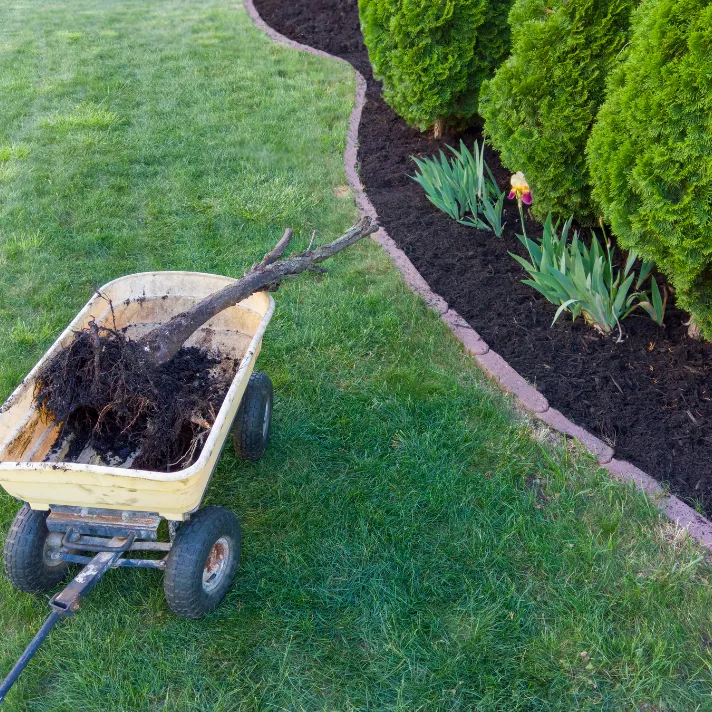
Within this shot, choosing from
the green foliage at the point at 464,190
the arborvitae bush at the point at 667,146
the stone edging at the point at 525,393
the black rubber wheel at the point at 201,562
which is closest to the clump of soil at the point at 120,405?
the black rubber wheel at the point at 201,562

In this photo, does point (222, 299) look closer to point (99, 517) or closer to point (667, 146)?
point (99, 517)

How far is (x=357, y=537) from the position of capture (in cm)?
290

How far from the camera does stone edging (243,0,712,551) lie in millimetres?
2865

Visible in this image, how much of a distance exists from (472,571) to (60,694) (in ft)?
5.23

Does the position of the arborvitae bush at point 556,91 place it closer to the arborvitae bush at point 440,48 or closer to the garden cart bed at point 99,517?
the arborvitae bush at point 440,48

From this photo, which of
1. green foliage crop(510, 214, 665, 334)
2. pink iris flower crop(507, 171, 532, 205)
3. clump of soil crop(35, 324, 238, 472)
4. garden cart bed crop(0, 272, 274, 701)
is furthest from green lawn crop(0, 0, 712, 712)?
pink iris flower crop(507, 171, 532, 205)

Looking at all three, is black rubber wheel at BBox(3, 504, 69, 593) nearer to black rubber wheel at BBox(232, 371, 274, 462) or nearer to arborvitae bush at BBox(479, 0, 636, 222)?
black rubber wheel at BBox(232, 371, 274, 462)

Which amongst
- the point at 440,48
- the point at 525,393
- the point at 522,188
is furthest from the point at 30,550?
the point at 440,48

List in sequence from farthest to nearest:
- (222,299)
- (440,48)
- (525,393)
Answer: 1. (440,48)
2. (525,393)
3. (222,299)

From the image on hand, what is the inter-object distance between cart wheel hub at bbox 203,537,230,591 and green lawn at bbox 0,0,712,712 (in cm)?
12

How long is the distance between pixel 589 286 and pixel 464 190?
4.63ft

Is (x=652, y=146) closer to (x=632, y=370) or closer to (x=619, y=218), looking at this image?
(x=619, y=218)

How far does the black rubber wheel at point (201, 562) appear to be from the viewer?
94.3 inches

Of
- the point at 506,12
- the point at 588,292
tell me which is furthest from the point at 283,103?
the point at 588,292
